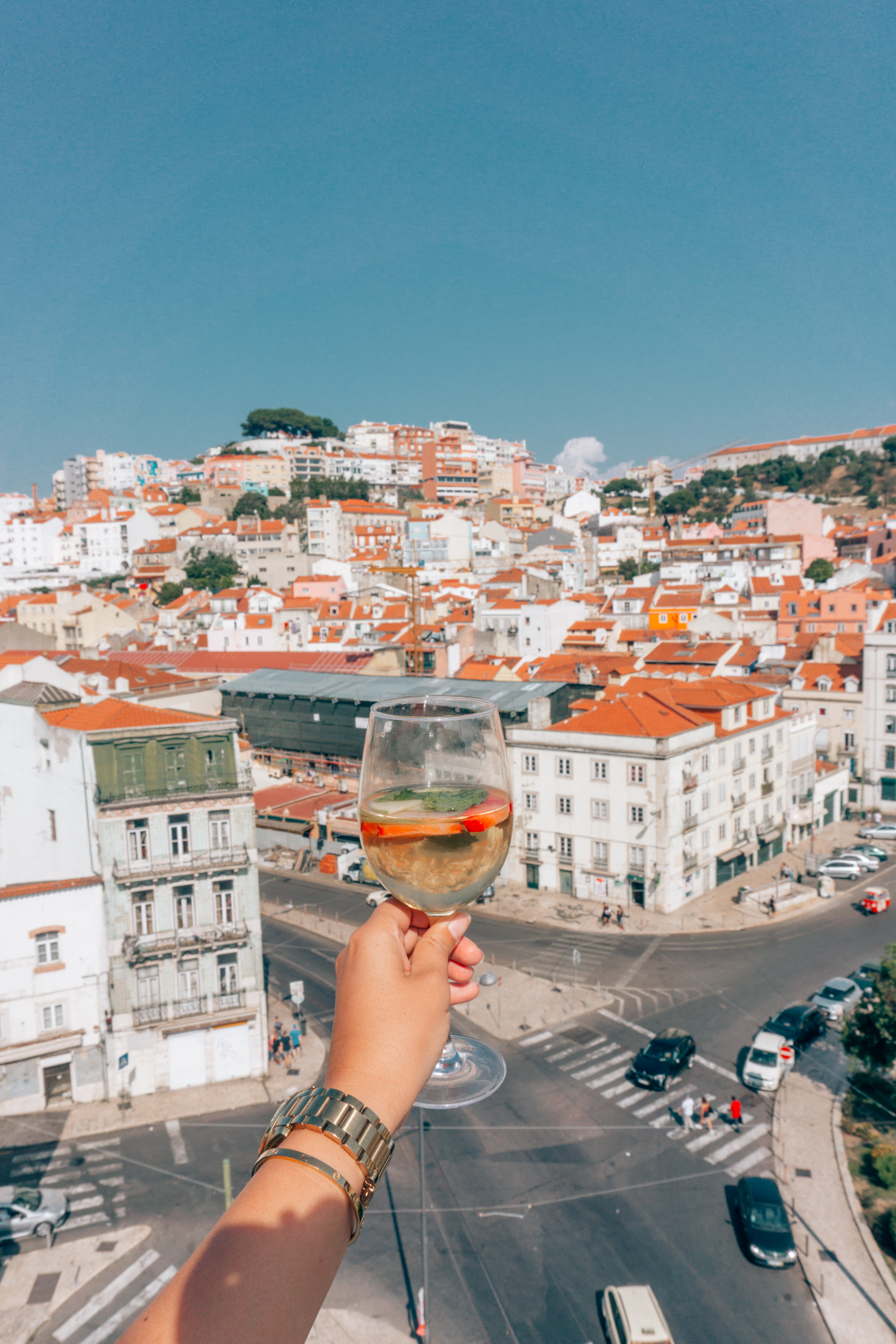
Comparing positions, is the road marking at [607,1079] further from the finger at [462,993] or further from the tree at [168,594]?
the tree at [168,594]

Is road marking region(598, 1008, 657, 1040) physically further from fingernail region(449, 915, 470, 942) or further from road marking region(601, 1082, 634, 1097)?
fingernail region(449, 915, 470, 942)

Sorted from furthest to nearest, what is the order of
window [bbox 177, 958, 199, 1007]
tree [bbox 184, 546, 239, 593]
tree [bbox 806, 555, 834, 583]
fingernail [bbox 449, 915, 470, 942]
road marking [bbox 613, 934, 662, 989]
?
1. tree [bbox 184, 546, 239, 593]
2. tree [bbox 806, 555, 834, 583]
3. road marking [bbox 613, 934, 662, 989]
4. window [bbox 177, 958, 199, 1007]
5. fingernail [bbox 449, 915, 470, 942]

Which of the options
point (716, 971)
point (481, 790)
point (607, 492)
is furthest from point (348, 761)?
point (607, 492)

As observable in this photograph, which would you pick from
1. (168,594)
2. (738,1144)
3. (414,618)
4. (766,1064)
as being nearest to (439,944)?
(738,1144)

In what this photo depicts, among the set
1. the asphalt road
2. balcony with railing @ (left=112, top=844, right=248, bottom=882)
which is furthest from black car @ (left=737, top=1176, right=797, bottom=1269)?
balcony with railing @ (left=112, top=844, right=248, bottom=882)

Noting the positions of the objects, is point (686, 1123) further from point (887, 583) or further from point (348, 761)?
point (887, 583)

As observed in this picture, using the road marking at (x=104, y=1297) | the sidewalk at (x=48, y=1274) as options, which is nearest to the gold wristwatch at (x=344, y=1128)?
the road marking at (x=104, y=1297)
